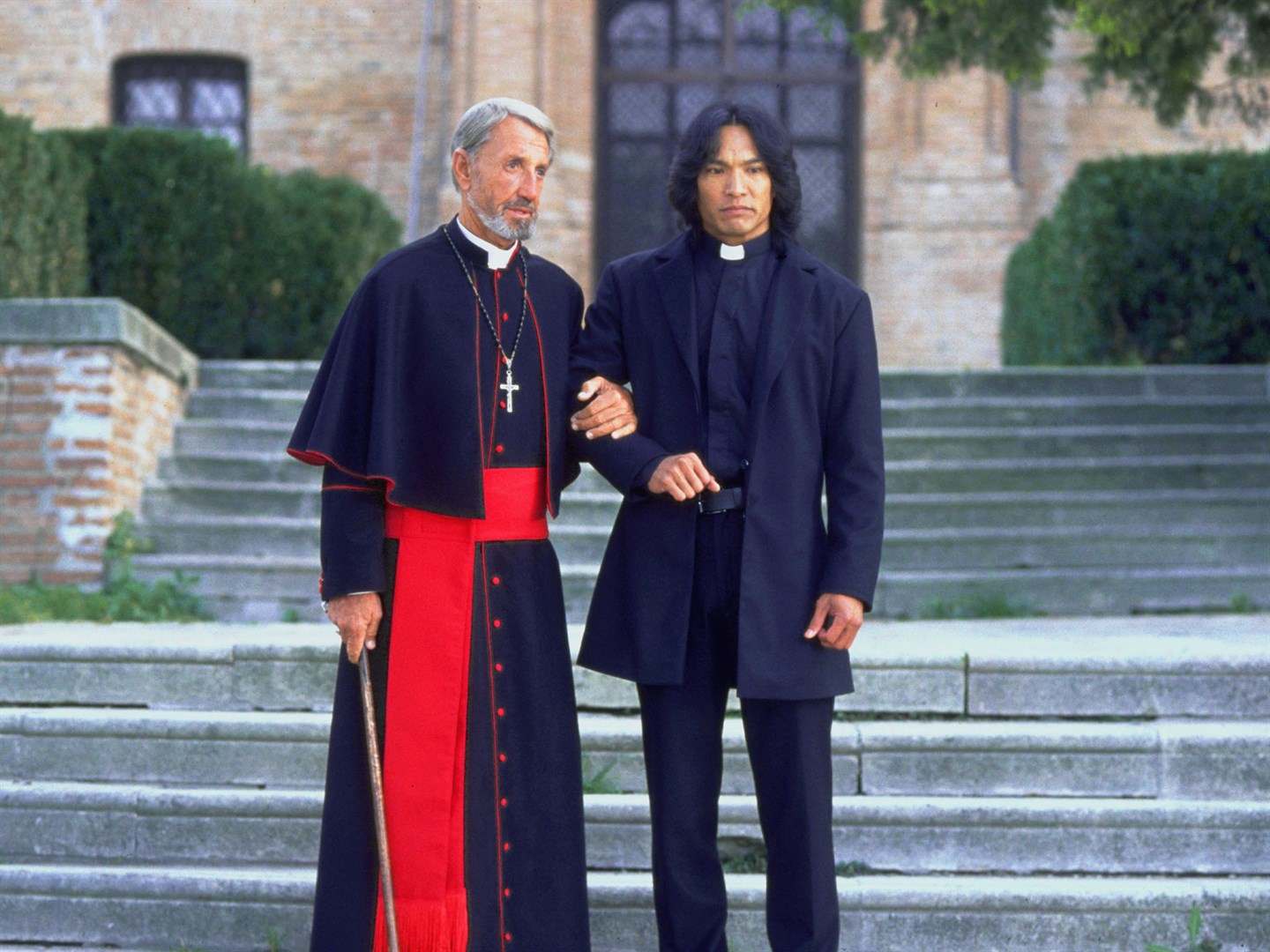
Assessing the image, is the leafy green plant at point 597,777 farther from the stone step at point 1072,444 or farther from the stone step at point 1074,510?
the stone step at point 1072,444

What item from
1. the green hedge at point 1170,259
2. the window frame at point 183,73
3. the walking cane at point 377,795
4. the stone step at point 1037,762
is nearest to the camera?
the walking cane at point 377,795

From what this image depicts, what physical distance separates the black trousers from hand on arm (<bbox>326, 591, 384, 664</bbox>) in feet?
1.97

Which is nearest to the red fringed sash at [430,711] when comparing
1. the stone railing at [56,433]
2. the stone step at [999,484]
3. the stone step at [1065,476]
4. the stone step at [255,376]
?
the stone railing at [56,433]

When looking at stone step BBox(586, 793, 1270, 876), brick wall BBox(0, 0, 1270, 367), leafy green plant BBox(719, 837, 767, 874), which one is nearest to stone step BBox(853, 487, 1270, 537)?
stone step BBox(586, 793, 1270, 876)

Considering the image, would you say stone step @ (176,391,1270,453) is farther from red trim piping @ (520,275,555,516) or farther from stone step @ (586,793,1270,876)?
red trim piping @ (520,275,555,516)

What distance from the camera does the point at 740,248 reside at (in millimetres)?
3633

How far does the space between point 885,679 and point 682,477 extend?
1.66 meters

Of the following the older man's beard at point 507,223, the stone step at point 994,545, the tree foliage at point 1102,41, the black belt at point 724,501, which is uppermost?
the tree foliage at point 1102,41

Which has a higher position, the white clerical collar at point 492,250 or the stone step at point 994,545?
the white clerical collar at point 492,250

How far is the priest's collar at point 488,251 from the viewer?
11.9 feet

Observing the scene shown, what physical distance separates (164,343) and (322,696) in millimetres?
3715

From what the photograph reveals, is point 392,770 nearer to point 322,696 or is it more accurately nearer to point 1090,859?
point 322,696

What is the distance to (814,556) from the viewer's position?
3.54 m

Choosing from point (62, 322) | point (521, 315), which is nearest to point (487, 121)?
point (521, 315)
